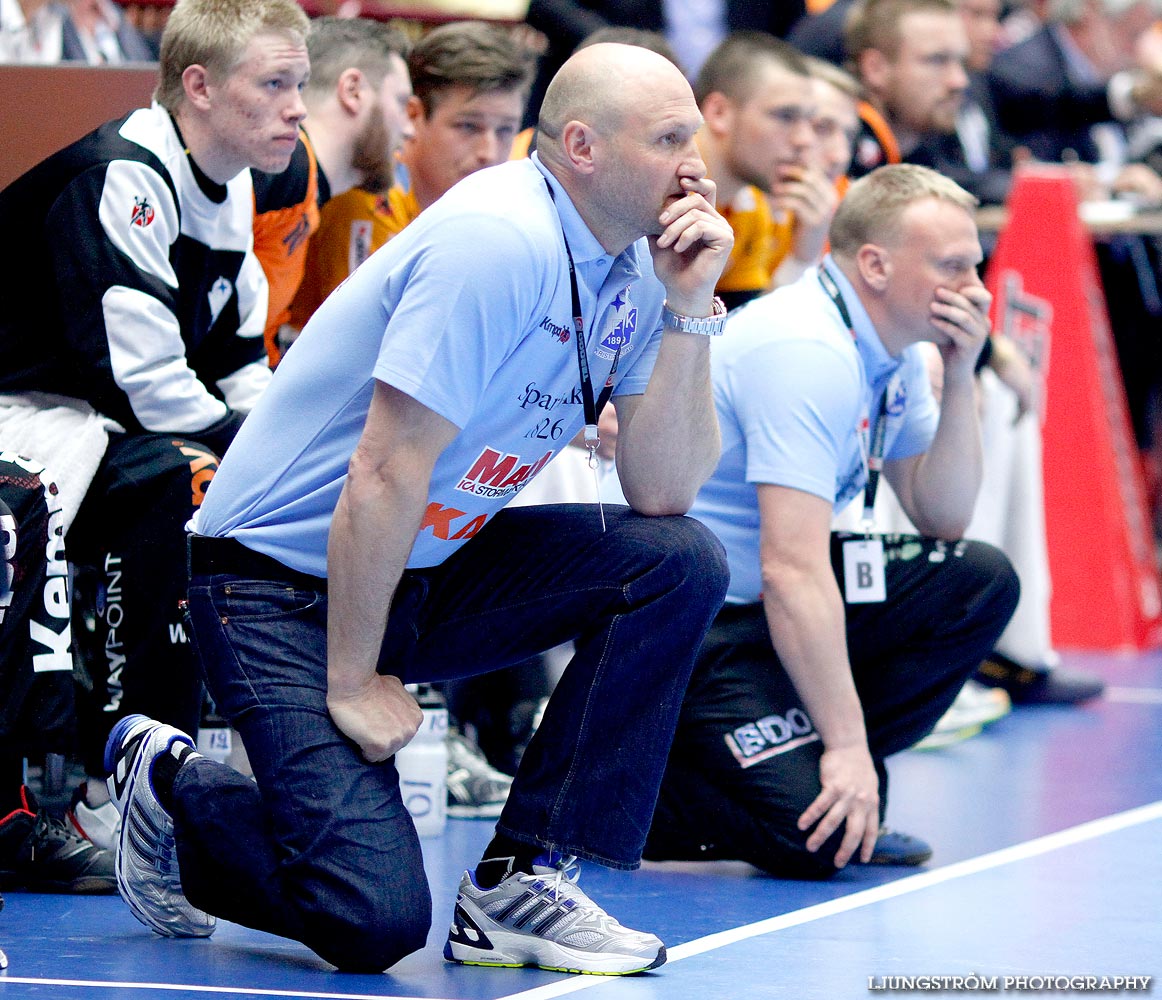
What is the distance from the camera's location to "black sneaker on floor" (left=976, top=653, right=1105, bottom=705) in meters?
5.93

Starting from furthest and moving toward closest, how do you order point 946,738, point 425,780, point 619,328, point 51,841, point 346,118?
point 946,738, point 346,118, point 425,780, point 51,841, point 619,328

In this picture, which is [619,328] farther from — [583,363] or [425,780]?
[425,780]

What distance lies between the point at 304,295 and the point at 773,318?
4.80 feet

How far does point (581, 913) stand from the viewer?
2939 mm

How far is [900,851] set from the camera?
379 centimetres

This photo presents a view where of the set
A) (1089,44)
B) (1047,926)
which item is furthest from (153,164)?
(1089,44)

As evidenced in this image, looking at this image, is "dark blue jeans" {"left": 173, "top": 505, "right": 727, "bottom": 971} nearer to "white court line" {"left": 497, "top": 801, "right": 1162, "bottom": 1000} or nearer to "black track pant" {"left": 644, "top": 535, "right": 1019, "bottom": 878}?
"white court line" {"left": 497, "top": 801, "right": 1162, "bottom": 1000}

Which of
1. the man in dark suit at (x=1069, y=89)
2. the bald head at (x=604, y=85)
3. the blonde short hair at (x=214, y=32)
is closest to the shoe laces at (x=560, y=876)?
the bald head at (x=604, y=85)

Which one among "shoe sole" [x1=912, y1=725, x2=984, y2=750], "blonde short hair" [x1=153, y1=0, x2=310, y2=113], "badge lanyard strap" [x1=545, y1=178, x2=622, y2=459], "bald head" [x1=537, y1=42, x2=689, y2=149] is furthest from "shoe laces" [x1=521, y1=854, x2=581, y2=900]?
"shoe sole" [x1=912, y1=725, x2=984, y2=750]

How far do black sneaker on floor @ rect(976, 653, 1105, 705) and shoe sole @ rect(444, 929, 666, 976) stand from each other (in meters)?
3.27

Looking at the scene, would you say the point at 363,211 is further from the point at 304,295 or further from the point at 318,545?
the point at 318,545

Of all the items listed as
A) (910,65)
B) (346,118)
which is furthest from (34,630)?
(910,65)

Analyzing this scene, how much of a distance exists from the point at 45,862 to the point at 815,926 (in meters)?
1.36

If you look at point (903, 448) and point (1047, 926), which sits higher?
point (903, 448)
